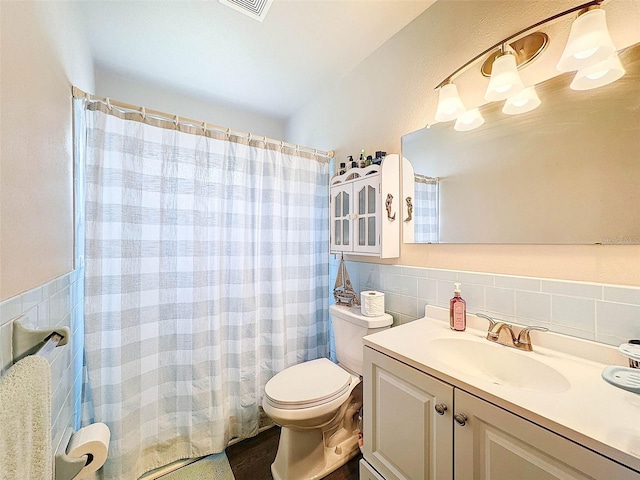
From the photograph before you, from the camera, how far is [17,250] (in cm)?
61

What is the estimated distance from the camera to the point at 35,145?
28.8 inches

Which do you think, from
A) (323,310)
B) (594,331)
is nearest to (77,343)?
(323,310)

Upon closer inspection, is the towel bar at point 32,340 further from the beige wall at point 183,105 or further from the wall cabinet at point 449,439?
the beige wall at point 183,105

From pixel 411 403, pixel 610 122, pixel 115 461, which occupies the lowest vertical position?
pixel 115 461

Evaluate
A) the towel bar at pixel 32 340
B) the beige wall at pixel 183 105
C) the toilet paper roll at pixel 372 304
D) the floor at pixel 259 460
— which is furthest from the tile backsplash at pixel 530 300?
the beige wall at pixel 183 105

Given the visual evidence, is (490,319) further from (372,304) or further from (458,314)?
(372,304)

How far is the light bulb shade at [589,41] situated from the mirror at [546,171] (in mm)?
77

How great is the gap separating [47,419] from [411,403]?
37.9 inches

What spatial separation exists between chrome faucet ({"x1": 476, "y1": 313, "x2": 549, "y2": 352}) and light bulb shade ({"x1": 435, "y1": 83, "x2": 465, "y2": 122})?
932 mm

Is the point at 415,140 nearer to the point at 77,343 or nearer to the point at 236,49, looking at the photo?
the point at 236,49

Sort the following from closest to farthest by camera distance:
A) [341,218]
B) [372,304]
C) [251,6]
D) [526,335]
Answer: [526,335] → [251,6] → [372,304] → [341,218]

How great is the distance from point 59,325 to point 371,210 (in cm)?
146

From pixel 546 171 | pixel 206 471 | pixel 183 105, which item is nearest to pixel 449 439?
pixel 546 171

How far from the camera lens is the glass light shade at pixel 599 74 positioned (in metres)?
A: 0.81
